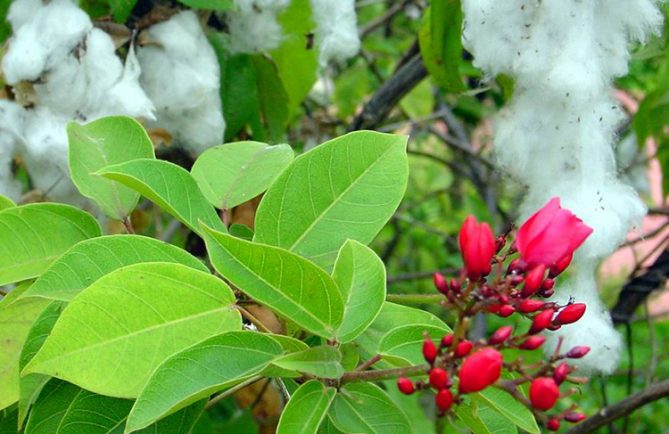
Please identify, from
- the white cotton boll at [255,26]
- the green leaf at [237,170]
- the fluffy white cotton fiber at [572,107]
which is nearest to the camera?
the green leaf at [237,170]

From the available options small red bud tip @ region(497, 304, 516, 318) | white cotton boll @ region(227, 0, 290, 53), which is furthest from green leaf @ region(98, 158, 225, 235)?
white cotton boll @ region(227, 0, 290, 53)

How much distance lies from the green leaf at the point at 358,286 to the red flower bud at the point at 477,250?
2.4 inches

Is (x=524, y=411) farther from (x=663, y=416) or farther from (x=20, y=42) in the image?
(x=663, y=416)

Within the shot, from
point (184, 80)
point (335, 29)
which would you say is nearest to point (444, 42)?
point (335, 29)

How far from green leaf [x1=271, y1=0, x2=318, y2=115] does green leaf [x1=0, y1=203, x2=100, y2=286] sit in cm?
58

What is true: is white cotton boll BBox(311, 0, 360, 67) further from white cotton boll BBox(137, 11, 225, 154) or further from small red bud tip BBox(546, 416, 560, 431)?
small red bud tip BBox(546, 416, 560, 431)

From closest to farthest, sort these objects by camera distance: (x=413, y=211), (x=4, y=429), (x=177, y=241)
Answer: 1. (x=4, y=429)
2. (x=177, y=241)
3. (x=413, y=211)

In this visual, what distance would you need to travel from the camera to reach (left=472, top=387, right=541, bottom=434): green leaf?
622 millimetres

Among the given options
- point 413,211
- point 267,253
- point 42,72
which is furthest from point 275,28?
point 413,211

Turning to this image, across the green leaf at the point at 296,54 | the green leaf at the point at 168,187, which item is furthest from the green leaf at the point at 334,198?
the green leaf at the point at 296,54

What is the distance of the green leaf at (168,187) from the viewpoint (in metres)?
0.67

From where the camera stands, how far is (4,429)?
0.76m

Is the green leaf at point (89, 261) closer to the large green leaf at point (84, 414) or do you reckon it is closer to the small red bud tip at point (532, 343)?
the large green leaf at point (84, 414)

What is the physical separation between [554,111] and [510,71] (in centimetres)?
7
